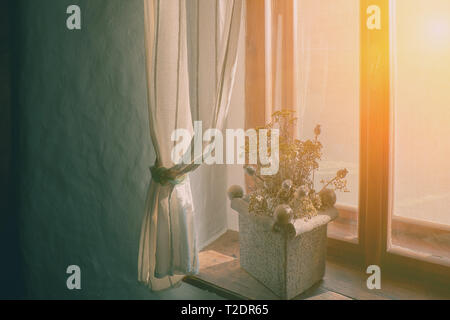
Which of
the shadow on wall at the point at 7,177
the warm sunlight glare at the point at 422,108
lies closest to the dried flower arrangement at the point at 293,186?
the warm sunlight glare at the point at 422,108

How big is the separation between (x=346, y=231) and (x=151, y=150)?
101 cm

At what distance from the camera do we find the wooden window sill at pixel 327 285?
1.30m

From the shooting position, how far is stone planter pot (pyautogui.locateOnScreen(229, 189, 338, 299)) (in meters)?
1.24

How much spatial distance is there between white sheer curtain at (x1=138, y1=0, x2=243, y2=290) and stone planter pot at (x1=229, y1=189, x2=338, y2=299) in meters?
0.28

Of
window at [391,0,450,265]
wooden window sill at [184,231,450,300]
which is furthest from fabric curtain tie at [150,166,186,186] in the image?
window at [391,0,450,265]

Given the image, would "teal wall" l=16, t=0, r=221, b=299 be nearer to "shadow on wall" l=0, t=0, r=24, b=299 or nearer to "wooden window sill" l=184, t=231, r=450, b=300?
"shadow on wall" l=0, t=0, r=24, b=299

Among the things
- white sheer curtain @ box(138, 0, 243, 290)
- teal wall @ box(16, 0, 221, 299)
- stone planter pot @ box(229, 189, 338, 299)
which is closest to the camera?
stone planter pot @ box(229, 189, 338, 299)

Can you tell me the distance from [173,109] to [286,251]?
0.77 metres

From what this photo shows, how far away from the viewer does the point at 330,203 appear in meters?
1.43

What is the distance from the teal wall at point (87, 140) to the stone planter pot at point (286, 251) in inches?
18.6

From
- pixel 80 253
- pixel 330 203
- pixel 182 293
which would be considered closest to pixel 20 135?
pixel 80 253

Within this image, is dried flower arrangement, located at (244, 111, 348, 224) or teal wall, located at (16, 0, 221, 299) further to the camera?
teal wall, located at (16, 0, 221, 299)

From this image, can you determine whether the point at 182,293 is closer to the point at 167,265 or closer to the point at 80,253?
the point at 167,265

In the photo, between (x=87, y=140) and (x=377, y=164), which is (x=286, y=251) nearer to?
(x=377, y=164)
